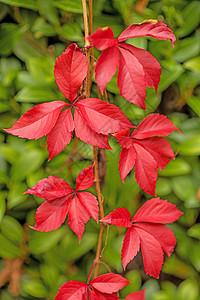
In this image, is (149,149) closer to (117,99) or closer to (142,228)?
(142,228)

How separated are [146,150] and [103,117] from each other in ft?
0.45

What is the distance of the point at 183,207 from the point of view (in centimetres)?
110

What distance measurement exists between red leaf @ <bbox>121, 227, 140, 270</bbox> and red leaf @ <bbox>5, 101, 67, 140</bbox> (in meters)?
0.26

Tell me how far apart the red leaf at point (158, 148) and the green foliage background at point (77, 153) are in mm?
199

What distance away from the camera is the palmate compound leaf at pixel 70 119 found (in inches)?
20.9

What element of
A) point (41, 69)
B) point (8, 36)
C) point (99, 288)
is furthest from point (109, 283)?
point (8, 36)

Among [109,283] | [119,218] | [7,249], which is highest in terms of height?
[119,218]

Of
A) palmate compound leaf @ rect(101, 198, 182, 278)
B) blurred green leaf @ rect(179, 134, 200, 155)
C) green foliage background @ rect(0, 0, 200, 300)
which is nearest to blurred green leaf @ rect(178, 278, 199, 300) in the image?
green foliage background @ rect(0, 0, 200, 300)

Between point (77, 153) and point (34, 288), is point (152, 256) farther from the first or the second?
point (34, 288)

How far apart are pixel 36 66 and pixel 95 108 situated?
1.34ft

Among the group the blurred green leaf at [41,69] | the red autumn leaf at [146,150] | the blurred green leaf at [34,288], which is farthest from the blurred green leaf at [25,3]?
the blurred green leaf at [34,288]

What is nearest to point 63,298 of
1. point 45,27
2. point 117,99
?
point 117,99

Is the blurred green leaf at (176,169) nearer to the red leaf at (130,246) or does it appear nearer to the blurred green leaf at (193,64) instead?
the blurred green leaf at (193,64)

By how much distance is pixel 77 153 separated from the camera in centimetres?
90
